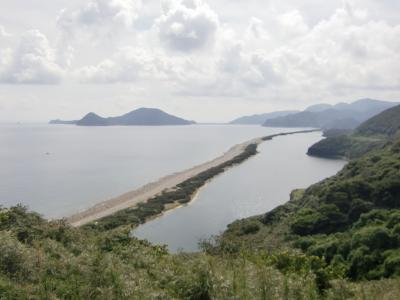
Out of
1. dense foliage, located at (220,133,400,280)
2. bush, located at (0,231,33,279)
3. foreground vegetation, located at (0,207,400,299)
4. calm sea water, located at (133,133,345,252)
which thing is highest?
bush, located at (0,231,33,279)

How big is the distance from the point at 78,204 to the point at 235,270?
60.7 metres

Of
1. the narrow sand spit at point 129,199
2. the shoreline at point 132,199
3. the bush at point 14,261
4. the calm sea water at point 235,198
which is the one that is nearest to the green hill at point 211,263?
the bush at point 14,261

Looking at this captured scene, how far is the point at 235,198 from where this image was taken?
255ft

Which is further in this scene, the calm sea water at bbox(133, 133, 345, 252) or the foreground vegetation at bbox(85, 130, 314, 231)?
the foreground vegetation at bbox(85, 130, 314, 231)

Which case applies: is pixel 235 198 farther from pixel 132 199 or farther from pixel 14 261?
pixel 14 261

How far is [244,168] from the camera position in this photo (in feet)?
391

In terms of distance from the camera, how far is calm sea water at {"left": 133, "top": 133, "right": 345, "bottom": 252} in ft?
180

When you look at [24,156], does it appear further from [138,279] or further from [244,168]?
[138,279]

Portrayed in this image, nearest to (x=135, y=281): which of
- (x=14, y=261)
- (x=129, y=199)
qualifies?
(x=14, y=261)

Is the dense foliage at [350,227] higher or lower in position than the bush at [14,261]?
lower

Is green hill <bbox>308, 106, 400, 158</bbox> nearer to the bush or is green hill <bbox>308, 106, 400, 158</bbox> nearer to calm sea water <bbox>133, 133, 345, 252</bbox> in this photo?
calm sea water <bbox>133, 133, 345, 252</bbox>

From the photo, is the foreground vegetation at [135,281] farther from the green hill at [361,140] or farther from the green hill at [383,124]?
the green hill at [383,124]

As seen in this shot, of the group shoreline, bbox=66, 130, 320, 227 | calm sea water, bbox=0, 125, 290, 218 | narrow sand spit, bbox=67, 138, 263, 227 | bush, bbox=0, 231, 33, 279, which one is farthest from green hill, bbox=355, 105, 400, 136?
bush, bbox=0, 231, 33, 279

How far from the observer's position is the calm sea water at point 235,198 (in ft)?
180
